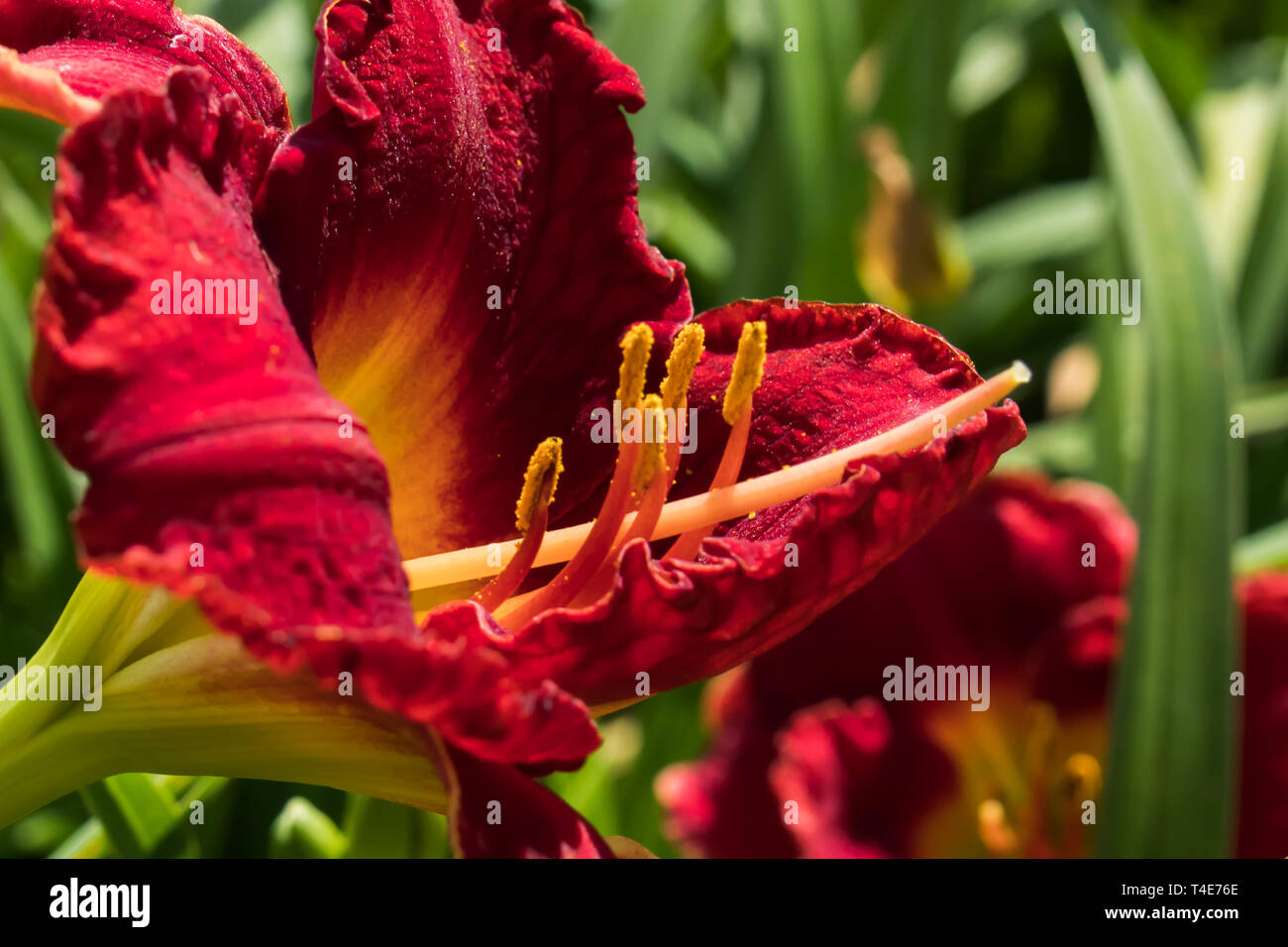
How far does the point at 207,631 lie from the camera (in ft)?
1.74

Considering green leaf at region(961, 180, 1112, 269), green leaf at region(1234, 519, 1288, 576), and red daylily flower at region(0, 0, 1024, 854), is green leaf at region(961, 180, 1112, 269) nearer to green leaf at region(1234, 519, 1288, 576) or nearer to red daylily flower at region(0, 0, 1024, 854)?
green leaf at region(1234, 519, 1288, 576)

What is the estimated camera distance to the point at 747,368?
61cm

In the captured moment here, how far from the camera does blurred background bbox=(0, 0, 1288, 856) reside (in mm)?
829

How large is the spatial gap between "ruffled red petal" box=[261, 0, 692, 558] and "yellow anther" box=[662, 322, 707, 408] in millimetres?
59

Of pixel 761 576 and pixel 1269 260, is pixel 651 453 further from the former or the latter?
pixel 1269 260

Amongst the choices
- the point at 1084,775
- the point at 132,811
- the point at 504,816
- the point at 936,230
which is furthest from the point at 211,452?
the point at 936,230

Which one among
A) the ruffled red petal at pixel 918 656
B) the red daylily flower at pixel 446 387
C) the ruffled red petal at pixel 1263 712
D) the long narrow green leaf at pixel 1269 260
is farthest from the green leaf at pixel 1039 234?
the red daylily flower at pixel 446 387

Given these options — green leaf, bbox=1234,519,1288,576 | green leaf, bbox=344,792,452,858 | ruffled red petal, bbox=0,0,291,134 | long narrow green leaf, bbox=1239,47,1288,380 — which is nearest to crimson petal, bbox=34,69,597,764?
ruffled red petal, bbox=0,0,291,134

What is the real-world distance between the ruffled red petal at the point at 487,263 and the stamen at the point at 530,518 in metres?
0.05

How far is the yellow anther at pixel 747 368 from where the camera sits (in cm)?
60

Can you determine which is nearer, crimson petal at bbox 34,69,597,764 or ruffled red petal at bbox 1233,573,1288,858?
crimson petal at bbox 34,69,597,764

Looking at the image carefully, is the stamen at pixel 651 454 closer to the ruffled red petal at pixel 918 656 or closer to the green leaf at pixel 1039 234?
the ruffled red petal at pixel 918 656

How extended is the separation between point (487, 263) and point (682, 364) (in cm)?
13
